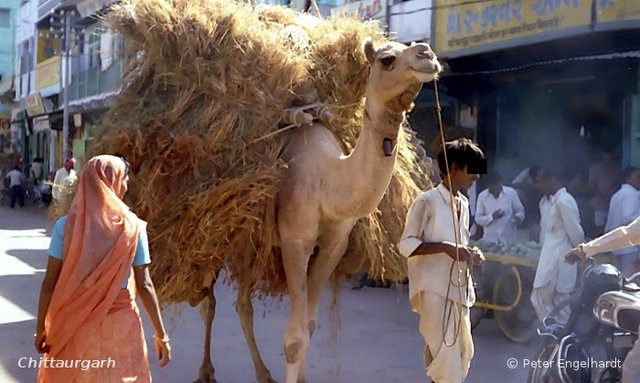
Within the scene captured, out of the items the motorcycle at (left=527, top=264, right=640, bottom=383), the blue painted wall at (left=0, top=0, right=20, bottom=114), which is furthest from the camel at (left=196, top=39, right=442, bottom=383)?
the blue painted wall at (left=0, top=0, right=20, bottom=114)

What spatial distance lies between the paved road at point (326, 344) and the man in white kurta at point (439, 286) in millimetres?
1909

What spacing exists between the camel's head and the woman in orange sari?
4.84 ft

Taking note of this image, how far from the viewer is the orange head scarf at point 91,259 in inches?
147

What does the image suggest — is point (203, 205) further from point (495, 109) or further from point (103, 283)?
point (495, 109)

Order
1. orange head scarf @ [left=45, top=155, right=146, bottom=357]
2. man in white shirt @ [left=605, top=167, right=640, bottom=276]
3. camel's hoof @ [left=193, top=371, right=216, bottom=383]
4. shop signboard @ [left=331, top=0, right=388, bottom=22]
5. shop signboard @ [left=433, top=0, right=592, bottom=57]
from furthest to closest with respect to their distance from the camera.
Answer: shop signboard @ [left=331, top=0, right=388, bottom=22] → shop signboard @ [left=433, top=0, right=592, bottom=57] → man in white shirt @ [left=605, top=167, right=640, bottom=276] → camel's hoof @ [left=193, top=371, right=216, bottom=383] → orange head scarf @ [left=45, top=155, right=146, bottom=357]

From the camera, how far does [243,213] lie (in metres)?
5.31

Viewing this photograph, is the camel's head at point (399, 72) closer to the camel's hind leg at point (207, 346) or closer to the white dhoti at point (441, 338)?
the white dhoti at point (441, 338)

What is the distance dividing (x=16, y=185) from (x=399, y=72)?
25.9 metres

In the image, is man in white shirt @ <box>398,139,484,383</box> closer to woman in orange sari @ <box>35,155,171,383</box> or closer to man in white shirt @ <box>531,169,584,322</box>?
woman in orange sari @ <box>35,155,171,383</box>

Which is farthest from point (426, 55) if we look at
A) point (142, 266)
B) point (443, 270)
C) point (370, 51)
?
point (142, 266)

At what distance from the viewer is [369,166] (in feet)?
15.8

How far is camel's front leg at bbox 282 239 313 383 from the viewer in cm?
547

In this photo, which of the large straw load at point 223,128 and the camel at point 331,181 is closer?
the camel at point 331,181

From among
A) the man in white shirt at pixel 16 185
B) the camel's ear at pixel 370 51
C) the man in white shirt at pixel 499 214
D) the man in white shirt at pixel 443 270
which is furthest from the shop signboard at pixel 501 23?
the man in white shirt at pixel 16 185
